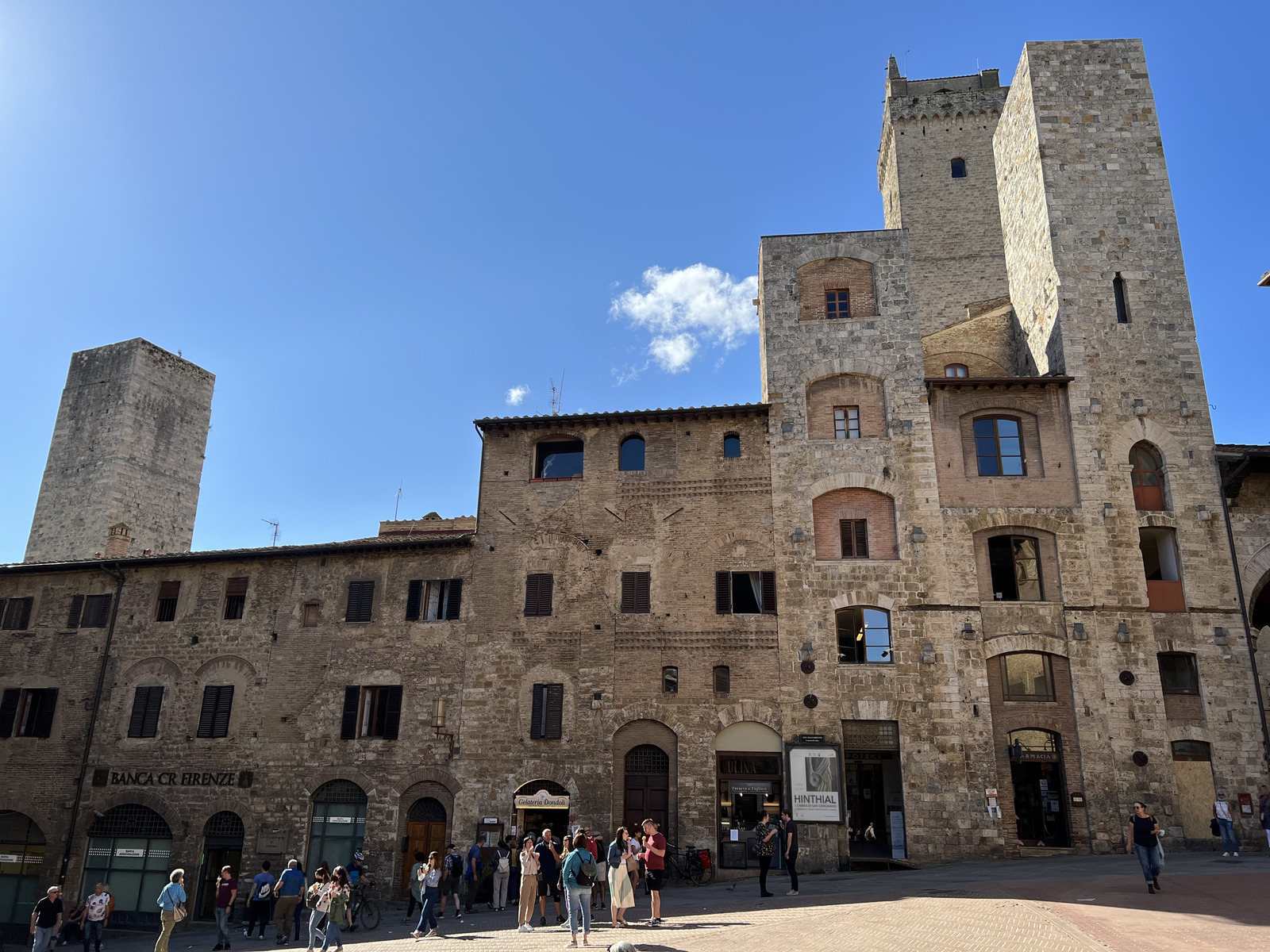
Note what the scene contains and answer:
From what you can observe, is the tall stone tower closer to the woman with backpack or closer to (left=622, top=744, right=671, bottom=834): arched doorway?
(left=622, top=744, right=671, bottom=834): arched doorway

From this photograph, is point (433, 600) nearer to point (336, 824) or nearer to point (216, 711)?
point (336, 824)

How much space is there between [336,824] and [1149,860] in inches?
793

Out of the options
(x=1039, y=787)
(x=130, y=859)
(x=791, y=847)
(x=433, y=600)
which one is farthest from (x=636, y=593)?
(x=130, y=859)

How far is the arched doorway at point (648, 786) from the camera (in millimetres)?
24953

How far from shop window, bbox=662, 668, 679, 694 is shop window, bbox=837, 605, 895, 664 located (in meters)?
4.37

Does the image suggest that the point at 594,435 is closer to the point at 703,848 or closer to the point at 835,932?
the point at 703,848

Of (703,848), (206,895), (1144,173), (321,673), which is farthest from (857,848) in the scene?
(1144,173)

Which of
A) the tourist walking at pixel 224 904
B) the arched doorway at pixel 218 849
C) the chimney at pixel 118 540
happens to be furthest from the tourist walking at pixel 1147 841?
the chimney at pixel 118 540

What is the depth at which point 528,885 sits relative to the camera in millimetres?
17297

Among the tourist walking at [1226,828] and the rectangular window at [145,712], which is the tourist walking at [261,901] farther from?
the tourist walking at [1226,828]

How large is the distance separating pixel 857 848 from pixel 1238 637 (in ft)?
37.3

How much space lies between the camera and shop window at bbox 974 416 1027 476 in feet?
87.9

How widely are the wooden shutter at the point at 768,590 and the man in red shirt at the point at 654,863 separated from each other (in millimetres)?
10734

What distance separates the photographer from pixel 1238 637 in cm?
2480
